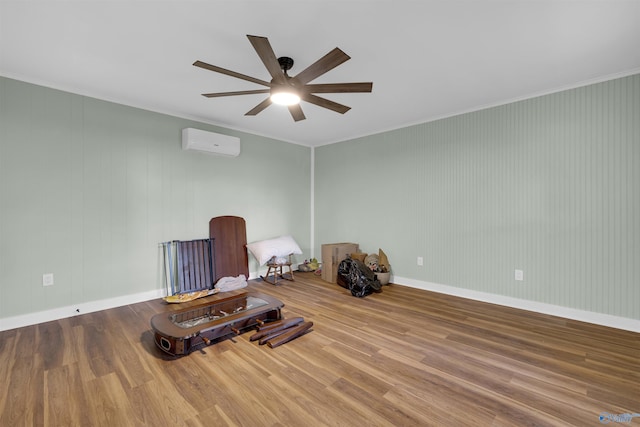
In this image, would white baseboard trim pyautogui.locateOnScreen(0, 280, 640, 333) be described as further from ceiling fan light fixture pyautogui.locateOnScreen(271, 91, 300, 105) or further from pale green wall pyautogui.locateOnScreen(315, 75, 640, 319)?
ceiling fan light fixture pyautogui.locateOnScreen(271, 91, 300, 105)

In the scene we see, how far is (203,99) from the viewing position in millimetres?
3369

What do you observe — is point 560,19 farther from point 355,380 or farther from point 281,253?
point 281,253

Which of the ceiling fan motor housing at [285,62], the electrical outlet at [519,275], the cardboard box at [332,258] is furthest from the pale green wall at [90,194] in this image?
the electrical outlet at [519,275]

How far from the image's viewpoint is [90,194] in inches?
126

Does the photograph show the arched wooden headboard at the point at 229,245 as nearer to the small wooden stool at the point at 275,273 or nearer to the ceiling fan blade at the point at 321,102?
the small wooden stool at the point at 275,273

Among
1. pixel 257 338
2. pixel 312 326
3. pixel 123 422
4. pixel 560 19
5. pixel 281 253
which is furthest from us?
pixel 281 253

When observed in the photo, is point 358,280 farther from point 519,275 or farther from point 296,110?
point 296,110

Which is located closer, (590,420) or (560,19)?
(590,420)

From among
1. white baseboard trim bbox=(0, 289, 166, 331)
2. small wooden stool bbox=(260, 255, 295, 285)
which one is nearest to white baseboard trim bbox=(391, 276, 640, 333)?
small wooden stool bbox=(260, 255, 295, 285)

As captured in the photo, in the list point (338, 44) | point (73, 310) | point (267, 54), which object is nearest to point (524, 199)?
point (338, 44)

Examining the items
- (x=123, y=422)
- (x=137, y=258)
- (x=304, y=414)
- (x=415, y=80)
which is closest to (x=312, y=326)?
(x=304, y=414)

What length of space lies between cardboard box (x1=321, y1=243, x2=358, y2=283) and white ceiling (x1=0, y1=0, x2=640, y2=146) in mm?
2248

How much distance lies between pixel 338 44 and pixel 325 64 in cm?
53

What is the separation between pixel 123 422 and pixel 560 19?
3738mm
